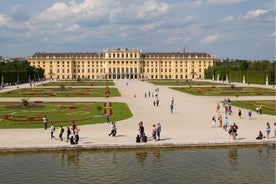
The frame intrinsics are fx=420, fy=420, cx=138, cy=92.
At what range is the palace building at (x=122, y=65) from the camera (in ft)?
521

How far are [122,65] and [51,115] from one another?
12650cm

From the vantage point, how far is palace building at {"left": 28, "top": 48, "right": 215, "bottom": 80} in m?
159

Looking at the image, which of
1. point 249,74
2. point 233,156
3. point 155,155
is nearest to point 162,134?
point 155,155

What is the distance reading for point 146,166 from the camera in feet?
56.1

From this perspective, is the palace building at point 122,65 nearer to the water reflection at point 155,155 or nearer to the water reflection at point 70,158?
the water reflection at point 155,155

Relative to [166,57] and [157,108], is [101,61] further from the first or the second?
[157,108]

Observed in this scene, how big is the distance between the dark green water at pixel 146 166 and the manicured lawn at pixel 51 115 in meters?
9.19

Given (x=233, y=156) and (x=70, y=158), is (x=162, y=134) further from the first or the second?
(x=70, y=158)

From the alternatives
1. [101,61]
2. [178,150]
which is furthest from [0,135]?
[101,61]

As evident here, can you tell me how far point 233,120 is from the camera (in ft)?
98.6

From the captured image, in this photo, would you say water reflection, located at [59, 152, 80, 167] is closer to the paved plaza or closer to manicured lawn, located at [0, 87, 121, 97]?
the paved plaza

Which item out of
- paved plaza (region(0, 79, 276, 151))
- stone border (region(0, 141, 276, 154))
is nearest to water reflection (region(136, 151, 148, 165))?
stone border (region(0, 141, 276, 154))

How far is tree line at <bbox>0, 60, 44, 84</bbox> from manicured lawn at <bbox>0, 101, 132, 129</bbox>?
52.4 metres

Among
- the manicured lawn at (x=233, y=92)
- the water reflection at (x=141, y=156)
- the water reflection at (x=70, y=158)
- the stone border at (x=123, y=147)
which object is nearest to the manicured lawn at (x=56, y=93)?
the manicured lawn at (x=233, y=92)
